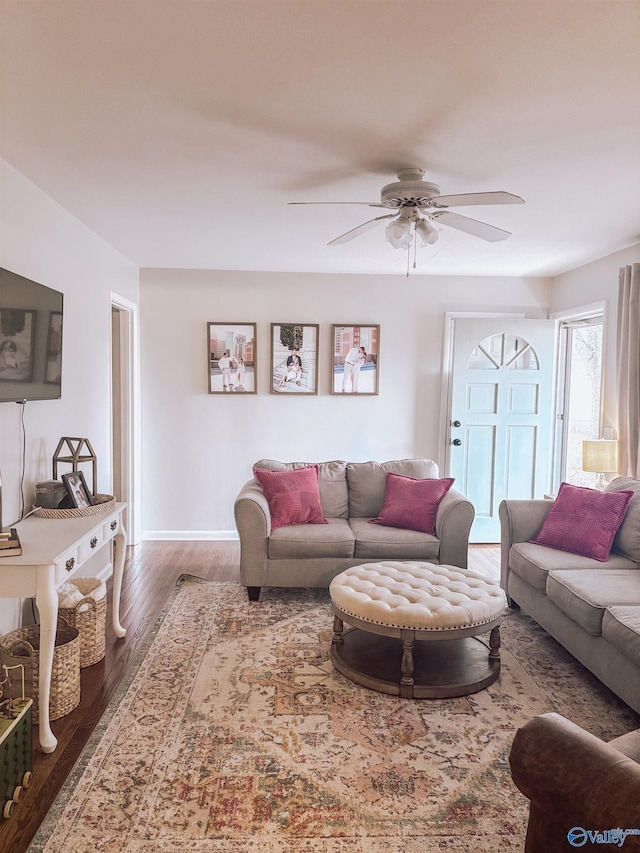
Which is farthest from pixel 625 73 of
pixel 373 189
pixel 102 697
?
pixel 102 697

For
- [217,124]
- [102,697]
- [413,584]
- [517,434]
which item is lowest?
[102,697]

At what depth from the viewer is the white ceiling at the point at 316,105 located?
171cm

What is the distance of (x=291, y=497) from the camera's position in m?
4.16

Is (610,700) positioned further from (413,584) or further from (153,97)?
(153,97)

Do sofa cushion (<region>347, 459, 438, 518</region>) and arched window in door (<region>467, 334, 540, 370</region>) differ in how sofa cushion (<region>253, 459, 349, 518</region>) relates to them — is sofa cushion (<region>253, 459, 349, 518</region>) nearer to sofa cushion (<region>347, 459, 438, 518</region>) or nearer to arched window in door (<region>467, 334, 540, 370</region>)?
sofa cushion (<region>347, 459, 438, 518</region>)

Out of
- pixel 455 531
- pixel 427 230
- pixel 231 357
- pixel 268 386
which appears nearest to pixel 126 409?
pixel 231 357

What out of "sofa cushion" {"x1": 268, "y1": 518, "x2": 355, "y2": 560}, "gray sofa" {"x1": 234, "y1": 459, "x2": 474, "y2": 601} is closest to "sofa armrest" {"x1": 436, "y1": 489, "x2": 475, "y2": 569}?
"gray sofa" {"x1": 234, "y1": 459, "x2": 474, "y2": 601}

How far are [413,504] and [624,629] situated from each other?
71.2 inches

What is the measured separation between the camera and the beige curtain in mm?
4035

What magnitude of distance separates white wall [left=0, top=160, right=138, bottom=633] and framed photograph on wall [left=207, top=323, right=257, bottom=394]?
97cm

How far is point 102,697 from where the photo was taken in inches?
107

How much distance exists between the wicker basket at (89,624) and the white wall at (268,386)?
2510mm

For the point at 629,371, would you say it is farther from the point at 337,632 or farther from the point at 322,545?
the point at 337,632

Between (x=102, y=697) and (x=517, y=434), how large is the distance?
13.5 feet
